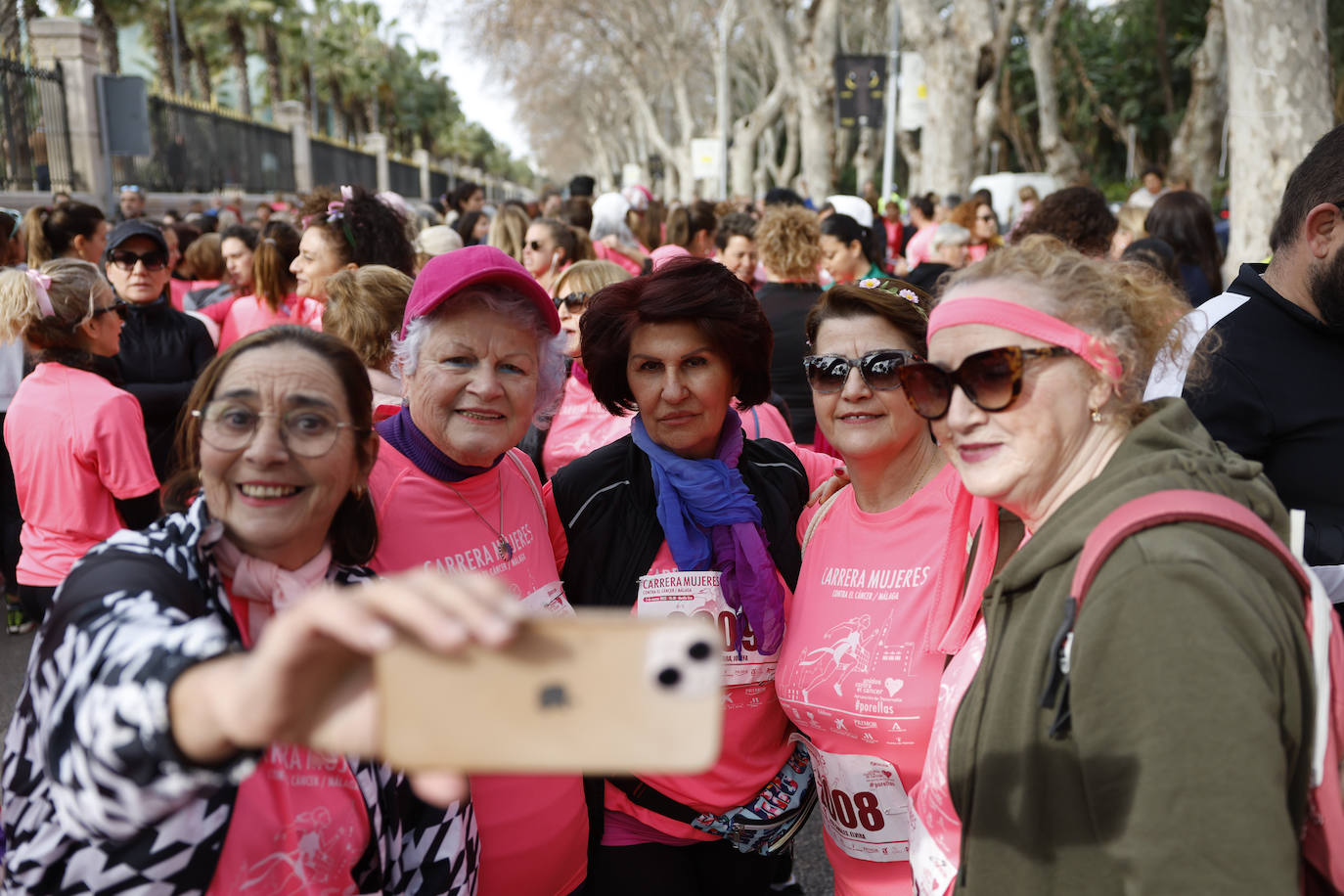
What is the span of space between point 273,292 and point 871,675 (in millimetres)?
4482

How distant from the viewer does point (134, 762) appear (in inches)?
48.5

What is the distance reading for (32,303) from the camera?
4.08 metres

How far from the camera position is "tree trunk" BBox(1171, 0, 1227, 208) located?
58.2 ft

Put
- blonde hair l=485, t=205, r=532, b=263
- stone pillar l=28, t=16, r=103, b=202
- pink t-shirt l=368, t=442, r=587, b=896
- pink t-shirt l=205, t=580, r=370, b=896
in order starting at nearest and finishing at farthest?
pink t-shirt l=205, t=580, r=370, b=896, pink t-shirt l=368, t=442, r=587, b=896, blonde hair l=485, t=205, r=532, b=263, stone pillar l=28, t=16, r=103, b=202

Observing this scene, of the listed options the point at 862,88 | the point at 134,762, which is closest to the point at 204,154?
the point at 862,88

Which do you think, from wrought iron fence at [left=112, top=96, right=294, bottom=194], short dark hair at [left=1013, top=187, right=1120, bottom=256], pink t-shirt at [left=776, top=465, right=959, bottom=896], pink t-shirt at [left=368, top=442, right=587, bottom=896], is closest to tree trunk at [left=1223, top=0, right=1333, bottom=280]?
short dark hair at [left=1013, top=187, right=1120, bottom=256]

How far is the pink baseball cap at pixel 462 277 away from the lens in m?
2.33

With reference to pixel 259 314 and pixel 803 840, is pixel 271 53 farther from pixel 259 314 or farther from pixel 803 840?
pixel 803 840

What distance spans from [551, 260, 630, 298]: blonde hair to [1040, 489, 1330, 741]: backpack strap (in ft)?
11.4

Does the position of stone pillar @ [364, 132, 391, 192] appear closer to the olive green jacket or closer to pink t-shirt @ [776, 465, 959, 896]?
pink t-shirt @ [776, 465, 959, 896]

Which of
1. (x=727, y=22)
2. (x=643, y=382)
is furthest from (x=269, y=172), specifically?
(x=643, y=382)

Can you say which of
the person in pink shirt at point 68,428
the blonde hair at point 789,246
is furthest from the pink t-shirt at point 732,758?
the blonde hair at point 789,246

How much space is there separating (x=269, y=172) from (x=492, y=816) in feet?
97.6

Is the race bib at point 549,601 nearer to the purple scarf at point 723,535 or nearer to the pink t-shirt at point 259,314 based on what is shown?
the purple scarf at point 723,535
